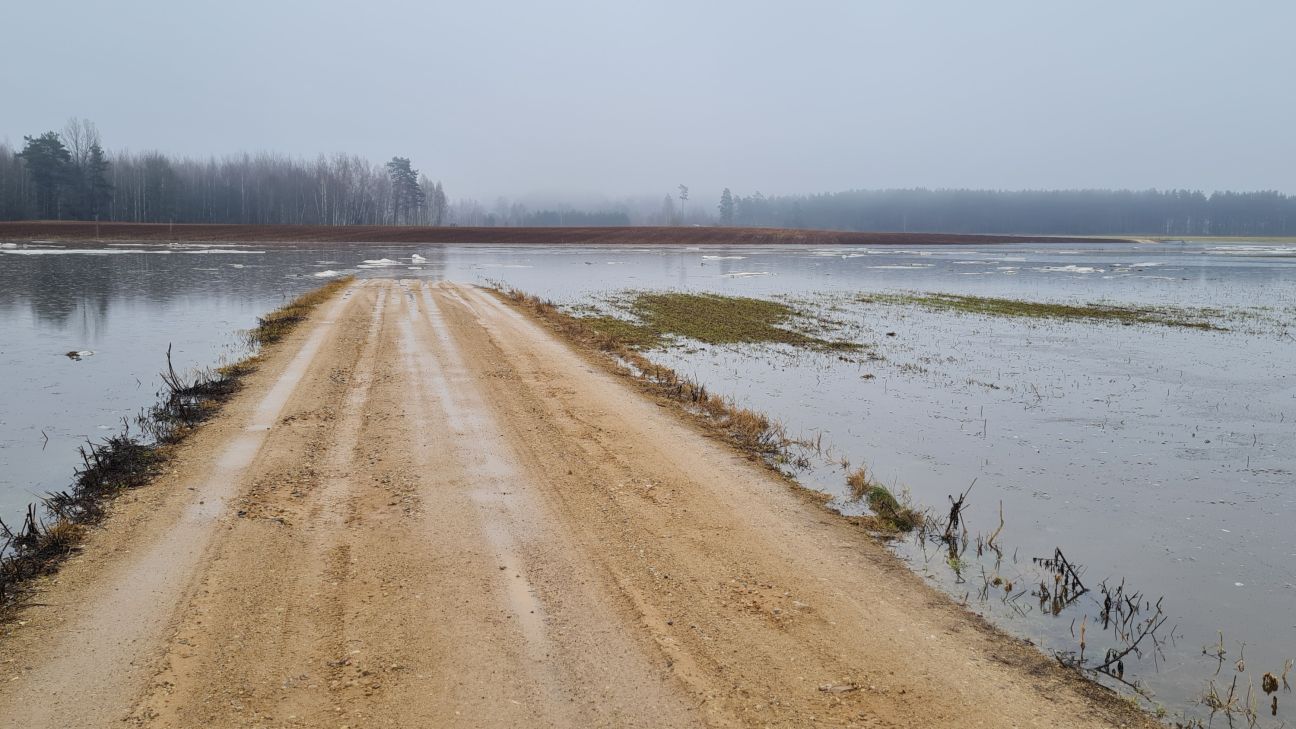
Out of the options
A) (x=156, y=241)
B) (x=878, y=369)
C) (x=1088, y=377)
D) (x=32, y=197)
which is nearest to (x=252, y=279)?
(x=878, y=369)

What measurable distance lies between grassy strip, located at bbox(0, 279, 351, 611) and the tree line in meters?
112

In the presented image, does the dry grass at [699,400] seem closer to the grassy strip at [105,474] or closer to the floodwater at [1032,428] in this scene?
the floodwater at [1032,428]

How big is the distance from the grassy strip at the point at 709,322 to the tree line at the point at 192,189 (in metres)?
103

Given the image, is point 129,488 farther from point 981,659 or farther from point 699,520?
point 981,659

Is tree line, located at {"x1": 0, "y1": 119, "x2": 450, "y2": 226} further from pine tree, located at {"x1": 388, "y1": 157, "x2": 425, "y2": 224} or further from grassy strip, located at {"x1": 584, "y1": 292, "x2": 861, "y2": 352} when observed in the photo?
grassy strip, located at {"x1": 584, "y1": 292, "x2": 861, "y2": 352}

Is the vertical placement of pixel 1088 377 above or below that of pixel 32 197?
below

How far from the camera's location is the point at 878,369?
58.3ft

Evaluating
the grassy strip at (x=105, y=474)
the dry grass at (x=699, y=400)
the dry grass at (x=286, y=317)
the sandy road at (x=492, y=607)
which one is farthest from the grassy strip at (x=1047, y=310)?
the grassy strip at (x=105, y=474)

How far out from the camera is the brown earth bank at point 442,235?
80.1 m

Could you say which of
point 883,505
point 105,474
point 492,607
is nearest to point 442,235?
point 105,474

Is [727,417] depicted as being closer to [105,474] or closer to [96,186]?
[105,474]

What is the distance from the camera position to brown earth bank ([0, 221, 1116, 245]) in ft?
263

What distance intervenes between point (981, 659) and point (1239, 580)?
358cm

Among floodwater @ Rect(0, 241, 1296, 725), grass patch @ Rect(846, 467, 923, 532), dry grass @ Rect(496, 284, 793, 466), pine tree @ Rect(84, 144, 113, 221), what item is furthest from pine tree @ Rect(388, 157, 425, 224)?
grass patch @ Rect(846, 467, 923, 532)
